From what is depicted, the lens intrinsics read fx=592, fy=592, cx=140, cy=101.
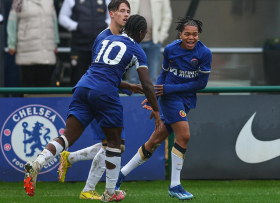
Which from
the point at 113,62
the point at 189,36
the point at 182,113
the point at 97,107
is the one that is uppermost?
the point at 189,36

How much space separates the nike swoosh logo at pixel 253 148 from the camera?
8.43m

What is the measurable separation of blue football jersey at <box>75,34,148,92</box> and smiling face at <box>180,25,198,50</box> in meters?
0.88

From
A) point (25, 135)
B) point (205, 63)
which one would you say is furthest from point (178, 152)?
point (25, 135)

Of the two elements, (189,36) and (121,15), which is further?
(189,36)

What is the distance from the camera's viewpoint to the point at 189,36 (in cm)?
658

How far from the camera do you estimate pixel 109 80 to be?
5.86 meters

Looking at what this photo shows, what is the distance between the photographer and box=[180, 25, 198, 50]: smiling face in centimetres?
657

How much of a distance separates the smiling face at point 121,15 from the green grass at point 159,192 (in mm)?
1943

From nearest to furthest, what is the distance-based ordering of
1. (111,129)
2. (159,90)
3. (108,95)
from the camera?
1. (108,95)
2. (111,129)
3. (159,90)

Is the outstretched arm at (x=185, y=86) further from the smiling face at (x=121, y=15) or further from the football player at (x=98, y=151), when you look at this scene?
the smiling face at (x=121, y=15)

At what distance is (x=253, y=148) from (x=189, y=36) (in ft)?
8.34

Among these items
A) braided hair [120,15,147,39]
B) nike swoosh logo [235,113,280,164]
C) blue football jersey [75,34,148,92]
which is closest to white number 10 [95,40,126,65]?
blue football jersey [75,34,148,92]

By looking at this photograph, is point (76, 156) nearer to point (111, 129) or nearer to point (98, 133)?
point (98, 133)

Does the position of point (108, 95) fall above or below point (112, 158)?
above
